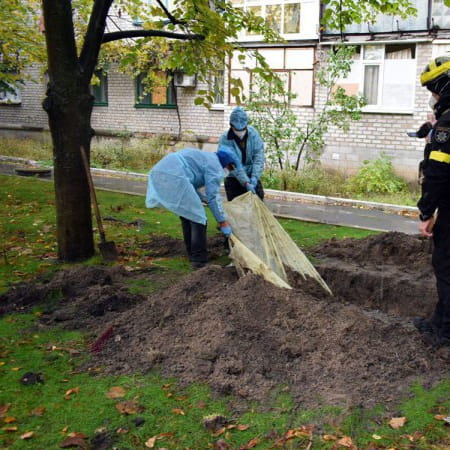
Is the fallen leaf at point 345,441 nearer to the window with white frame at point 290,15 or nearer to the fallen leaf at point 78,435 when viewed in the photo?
the fallen leaf at point 78,435

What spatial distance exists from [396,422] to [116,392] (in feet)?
5.77

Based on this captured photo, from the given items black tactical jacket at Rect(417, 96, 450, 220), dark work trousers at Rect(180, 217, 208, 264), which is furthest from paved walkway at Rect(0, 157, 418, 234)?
black tactical jacket at Rect(417, 96, 450, 220)

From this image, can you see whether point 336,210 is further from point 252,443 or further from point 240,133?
point 252,443

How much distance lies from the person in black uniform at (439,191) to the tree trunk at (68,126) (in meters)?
3.87

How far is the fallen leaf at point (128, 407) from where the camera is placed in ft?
11.3

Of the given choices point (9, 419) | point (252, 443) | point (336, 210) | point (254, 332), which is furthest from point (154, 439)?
point (336, 210)

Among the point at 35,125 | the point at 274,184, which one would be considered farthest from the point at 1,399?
the point at 35,125

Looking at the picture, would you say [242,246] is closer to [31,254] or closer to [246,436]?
[246,436]

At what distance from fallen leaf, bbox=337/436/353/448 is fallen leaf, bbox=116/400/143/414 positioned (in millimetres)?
1217

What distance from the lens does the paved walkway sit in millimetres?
9773

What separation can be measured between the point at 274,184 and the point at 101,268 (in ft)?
24.2

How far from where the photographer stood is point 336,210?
11.1 metres

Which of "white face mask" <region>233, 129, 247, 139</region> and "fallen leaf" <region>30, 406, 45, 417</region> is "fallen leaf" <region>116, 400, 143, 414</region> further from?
"white face mask" <region>233, 129, 247, 139</region>

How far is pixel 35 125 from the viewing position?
22.2 meters
